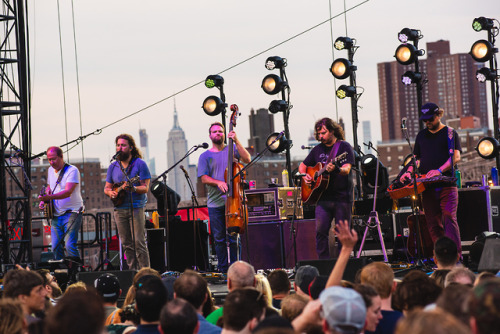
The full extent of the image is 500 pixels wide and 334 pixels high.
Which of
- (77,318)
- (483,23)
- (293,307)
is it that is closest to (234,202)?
(293,307)

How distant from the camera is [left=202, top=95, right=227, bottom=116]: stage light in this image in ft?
44.4

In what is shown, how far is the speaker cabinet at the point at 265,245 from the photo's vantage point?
10594 millimetres

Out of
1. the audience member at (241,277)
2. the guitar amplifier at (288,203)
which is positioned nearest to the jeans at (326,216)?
the guitar amplifier at (288,203)

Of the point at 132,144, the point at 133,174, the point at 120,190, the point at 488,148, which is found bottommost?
the point at 120,190

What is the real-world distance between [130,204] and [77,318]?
6.82 metres

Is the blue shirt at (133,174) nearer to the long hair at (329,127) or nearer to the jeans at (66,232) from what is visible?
the jeans at (66,232)

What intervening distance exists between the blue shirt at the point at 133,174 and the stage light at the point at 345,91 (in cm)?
584

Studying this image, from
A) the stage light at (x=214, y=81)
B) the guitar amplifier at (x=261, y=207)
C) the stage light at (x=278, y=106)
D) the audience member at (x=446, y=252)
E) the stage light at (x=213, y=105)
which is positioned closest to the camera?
the audience member at (x=446, y=252)

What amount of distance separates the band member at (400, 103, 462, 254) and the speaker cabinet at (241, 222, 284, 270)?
2.27 metres

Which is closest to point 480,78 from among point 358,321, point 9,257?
point 9,257

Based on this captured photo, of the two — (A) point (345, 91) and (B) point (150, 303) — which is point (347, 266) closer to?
(B) point (150, 303)

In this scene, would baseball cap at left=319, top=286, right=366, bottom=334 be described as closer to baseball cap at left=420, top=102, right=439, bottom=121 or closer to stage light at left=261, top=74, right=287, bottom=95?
baseball cap at left=420, top=102, right=439, bottom=121

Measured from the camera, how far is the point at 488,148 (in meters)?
13.4

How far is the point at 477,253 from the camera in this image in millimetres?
8523
